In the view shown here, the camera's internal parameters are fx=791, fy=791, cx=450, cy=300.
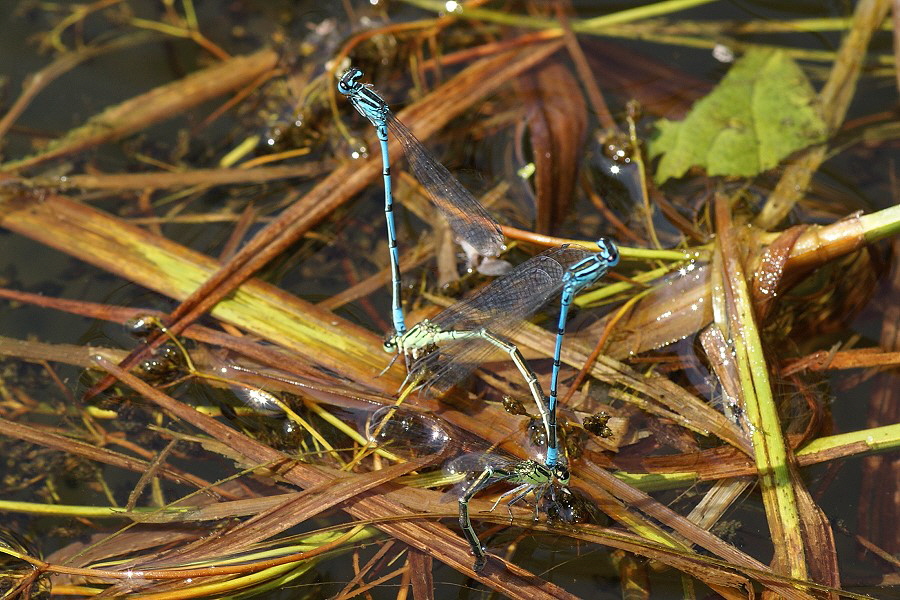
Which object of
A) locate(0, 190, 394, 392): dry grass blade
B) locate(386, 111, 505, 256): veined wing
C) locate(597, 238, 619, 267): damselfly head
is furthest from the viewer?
locate(386, 111, 505, 256): veined wing

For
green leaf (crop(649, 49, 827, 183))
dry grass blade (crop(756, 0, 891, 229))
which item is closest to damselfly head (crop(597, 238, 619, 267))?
dry grass blade (crop(756, 0, 891, 229))

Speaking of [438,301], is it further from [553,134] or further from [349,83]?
[553,134]

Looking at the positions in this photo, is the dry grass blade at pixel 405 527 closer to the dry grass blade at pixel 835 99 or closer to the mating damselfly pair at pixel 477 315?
the mating damselfly pair at pixel 477 315

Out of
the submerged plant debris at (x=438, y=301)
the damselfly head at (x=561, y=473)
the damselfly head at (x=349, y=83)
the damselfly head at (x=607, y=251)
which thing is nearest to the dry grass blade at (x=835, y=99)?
the submerged plant debris at (x=438, y=301)

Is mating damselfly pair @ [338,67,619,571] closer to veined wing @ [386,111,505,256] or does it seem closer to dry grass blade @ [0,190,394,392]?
veined wing @ [386,111,505,256]

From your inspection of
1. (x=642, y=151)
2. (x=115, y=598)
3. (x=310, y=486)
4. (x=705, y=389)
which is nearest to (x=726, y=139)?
(x=642, y=151)

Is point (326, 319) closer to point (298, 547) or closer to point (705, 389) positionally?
point (298, 547)
